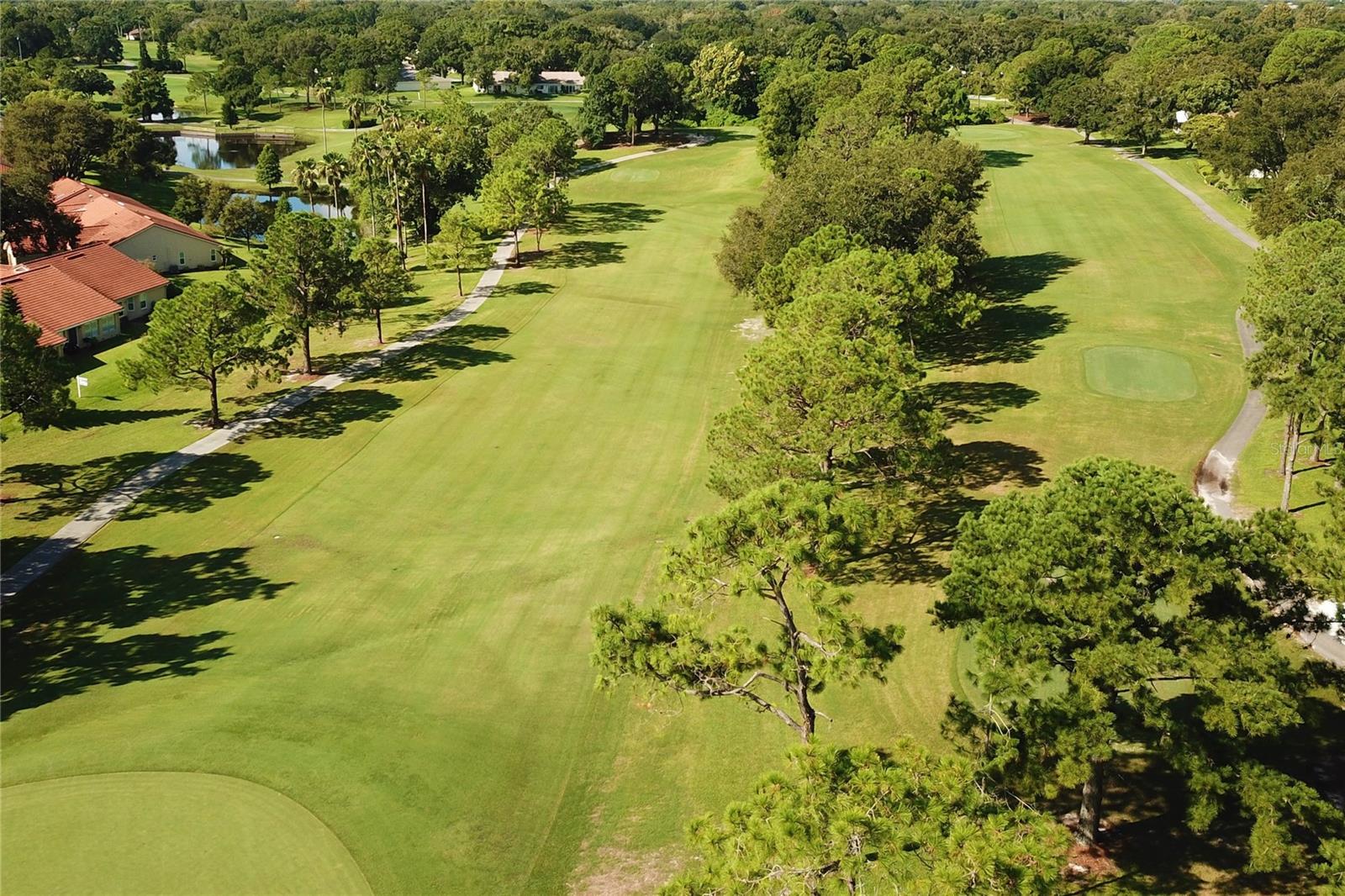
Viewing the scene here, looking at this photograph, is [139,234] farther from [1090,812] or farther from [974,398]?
[1090,812]

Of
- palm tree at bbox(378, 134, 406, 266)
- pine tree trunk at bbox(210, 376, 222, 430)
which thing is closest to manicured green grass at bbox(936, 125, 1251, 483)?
pine tree trunk at bbox(210, 376, 222, 430)

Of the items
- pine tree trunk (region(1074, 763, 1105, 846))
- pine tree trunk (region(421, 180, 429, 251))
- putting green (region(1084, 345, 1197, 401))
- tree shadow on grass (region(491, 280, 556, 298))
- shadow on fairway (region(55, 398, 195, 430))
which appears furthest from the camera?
pine tree trunk (region(421, 180, 429, 251))

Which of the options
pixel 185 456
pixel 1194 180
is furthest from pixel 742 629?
pixel 1194 180

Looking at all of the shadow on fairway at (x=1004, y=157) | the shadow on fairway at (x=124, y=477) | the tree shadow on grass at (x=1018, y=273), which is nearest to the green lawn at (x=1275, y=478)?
the tree shadow on grass at (x=1018, y=273)

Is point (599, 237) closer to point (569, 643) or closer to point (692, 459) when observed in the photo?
point (692, 459)

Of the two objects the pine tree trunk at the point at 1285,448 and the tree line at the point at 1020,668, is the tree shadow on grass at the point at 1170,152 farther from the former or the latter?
the tree line at the point at 1020,668

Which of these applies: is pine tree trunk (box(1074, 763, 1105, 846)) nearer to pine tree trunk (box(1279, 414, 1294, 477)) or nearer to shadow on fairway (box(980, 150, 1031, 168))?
pine tree trunk (box(1279, 414, 1294, 477))

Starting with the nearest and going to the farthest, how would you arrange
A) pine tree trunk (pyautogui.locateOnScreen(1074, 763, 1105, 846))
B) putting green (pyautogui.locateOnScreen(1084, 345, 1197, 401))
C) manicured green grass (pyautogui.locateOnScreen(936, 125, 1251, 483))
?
pine tree trunk (pyautogui.locateOnScreen(1074, 763, 1105, 846)) < manicured green grass (pyautogui.locateOnScreen(936, 125, 1251, 483)) < putting green (pyautogui.locateOnScreen(1084, 345, 1197, 401))
